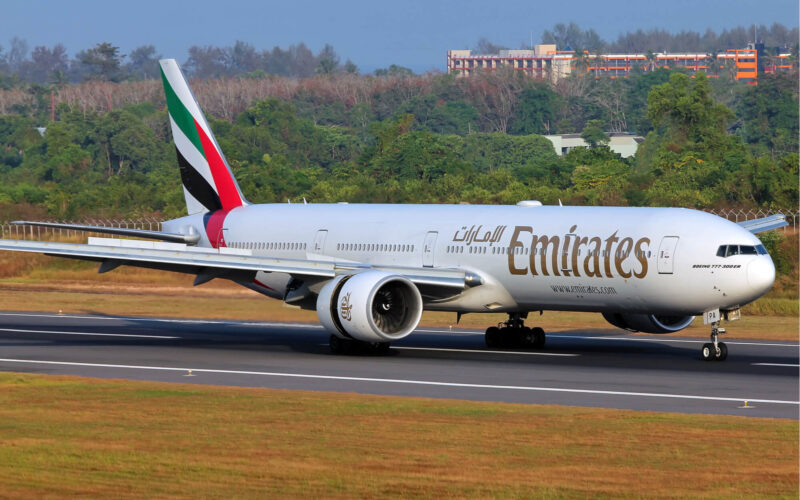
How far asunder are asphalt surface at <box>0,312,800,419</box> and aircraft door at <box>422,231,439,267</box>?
2.33 metres

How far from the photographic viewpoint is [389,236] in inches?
1491

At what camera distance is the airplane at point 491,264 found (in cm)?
3186

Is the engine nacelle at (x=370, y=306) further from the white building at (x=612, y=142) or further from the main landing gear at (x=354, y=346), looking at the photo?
the white building at (x=612, y=142)

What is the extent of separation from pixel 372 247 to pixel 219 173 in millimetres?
7961

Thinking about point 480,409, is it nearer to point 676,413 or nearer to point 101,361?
point 676,413

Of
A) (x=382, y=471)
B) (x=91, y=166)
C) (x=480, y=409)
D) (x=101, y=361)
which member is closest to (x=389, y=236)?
(x=101, y=361)

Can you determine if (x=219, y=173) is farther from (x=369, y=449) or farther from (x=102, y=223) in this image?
(x=102, y=223)

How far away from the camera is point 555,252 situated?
110ft

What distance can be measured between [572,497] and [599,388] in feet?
36.4

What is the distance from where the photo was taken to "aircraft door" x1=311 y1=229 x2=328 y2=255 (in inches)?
1563

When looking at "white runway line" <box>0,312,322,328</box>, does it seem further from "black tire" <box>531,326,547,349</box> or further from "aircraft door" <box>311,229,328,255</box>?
"black tire" <box>531,326,547,349</box>

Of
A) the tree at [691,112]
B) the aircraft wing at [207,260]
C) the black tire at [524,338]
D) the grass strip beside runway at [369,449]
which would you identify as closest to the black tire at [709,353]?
the black tire at [524,338]

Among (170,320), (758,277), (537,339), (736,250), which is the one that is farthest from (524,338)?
(170,320)

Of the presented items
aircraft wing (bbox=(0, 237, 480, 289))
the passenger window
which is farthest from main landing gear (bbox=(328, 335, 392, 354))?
the passenger window
